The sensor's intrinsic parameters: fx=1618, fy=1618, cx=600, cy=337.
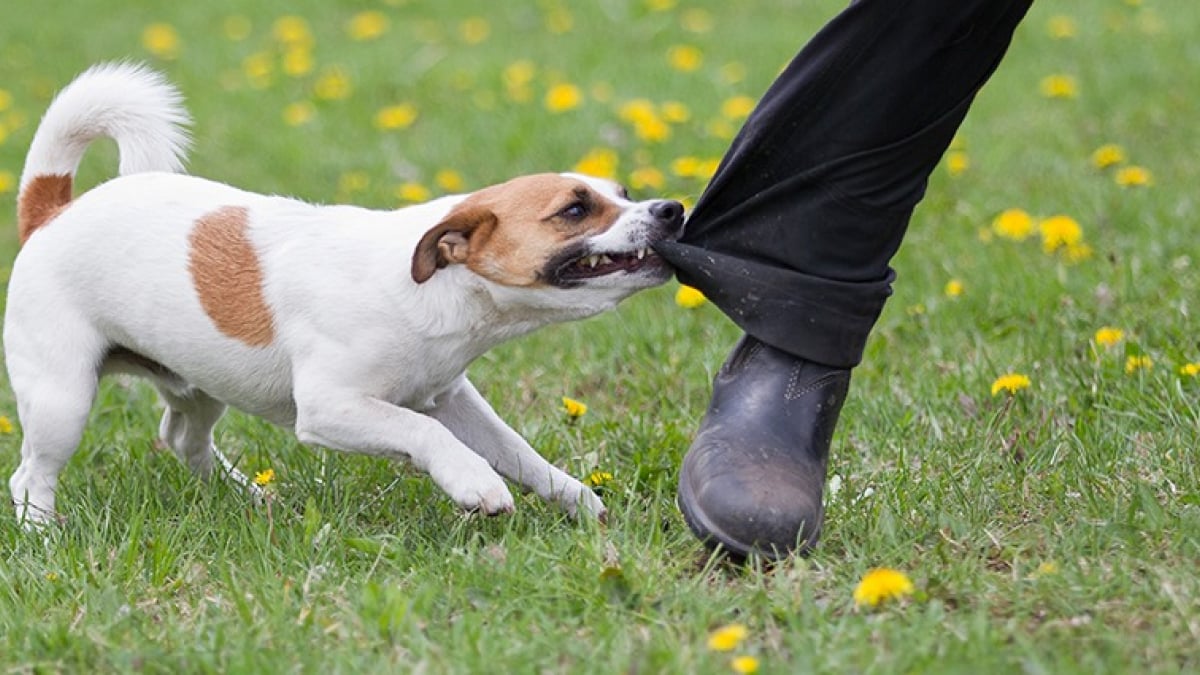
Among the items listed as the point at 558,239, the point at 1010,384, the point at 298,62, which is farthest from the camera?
the point at 298,62

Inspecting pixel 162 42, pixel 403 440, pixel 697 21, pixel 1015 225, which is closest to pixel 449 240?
pixel 403 440

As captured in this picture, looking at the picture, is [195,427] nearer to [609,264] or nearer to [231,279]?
[231,279]

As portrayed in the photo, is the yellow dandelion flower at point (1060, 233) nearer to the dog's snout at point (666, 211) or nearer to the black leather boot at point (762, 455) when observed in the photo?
the black leather boot at point (762, 455)

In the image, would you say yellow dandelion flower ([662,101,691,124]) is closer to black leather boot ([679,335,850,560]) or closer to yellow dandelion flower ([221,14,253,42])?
black leather boot ([679,335,850,560])

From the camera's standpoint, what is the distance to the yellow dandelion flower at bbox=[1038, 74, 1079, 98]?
6.14 meters

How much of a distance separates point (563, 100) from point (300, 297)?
3214 mm

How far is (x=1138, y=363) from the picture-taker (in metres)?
3.48

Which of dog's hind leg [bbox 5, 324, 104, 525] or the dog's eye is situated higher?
the dog's eye

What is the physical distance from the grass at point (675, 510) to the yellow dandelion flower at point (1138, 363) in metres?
0.02

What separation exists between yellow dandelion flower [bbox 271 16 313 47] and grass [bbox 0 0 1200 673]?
84.5 inches

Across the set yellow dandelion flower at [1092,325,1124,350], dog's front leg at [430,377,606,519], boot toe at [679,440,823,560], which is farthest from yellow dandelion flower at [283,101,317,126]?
boot toe at [679,440,823,560]

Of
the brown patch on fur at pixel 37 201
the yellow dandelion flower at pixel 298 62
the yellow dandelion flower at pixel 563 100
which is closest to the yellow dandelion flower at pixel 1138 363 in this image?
the brown patch on fur at pixel 37 201

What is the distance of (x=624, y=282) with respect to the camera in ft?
9.78

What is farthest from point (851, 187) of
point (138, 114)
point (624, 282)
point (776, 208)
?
point (138, 114)
